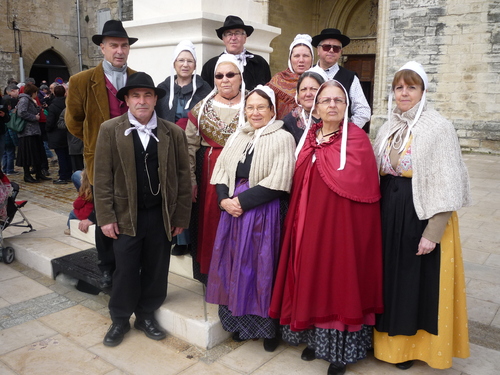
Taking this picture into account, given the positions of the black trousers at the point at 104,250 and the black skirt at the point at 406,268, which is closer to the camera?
the black skirt at the point at 406,268

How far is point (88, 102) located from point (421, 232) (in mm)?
2449

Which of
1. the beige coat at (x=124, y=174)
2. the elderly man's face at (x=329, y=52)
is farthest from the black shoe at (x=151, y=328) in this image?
the elderly man's face at (x=329, y=52)

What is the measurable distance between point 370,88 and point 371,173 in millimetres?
14597

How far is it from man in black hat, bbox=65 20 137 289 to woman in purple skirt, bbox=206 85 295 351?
971 millimetres

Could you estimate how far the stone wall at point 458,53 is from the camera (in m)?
11.3

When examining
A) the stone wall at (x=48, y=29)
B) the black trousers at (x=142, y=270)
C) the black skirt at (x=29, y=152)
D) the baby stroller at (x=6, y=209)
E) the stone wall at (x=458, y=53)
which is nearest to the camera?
the black trousers at (x=142, y=270)

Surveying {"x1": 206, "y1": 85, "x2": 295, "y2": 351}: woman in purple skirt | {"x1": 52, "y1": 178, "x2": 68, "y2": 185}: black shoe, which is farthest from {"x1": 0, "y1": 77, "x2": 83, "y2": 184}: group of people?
{"x1": 206, "y1": 85, "x2": 295, "y2": 351}: woman in purple skirt

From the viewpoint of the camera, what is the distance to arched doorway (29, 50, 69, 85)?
19281 mm

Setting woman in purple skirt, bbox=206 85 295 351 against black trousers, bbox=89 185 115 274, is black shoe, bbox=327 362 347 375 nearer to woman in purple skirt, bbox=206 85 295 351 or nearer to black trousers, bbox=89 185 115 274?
woman in purple skirt, bbox=206 85 295 351

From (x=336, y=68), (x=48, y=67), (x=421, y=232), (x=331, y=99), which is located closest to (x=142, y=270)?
(x=331, y=99)

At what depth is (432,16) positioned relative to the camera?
11953 millimetres

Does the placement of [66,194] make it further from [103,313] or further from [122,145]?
[122,145]

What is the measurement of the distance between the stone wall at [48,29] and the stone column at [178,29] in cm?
1432

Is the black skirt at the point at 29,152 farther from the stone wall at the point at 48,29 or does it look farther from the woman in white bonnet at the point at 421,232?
the stone wall at the point at 48,29
